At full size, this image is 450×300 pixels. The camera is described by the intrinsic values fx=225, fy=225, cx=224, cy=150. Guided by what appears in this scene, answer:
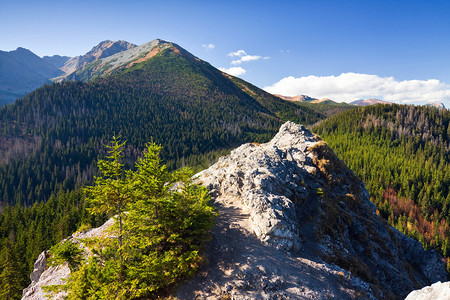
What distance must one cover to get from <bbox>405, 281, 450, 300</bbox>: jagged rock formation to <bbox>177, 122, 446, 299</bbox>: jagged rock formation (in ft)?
25.5

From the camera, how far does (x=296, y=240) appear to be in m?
23.0

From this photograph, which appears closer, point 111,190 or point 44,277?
point 111,190

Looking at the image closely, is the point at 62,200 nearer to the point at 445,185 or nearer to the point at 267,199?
the point at 267,199

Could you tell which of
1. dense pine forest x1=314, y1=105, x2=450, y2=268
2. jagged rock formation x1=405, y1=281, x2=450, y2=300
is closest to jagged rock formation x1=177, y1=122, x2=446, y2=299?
jagged rock formation x1=405, y1=281, x2=450, y2=300

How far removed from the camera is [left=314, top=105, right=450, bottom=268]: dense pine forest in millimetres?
107938

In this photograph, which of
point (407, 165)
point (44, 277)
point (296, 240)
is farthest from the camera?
point (407, 165)

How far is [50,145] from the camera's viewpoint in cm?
18950

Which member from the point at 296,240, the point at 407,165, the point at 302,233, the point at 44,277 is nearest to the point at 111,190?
the point at 296,240

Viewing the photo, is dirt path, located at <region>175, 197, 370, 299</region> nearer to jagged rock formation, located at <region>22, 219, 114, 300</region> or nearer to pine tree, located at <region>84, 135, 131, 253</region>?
pine tree, located at <region>84, 135, 131, 253</region>

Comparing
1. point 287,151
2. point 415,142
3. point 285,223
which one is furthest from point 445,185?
point 285,223

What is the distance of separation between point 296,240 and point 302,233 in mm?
2259

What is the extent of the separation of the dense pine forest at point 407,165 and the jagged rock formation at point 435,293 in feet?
335

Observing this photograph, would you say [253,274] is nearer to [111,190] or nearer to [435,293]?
[435,293]

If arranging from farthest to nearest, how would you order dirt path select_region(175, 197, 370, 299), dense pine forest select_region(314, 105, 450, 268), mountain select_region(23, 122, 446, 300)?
dense pine forest select_region(314, 105, 450, 268) → mountain select_region(23, 122, 446, 300) → dirt path select_region(175, 197, 370, 299)
